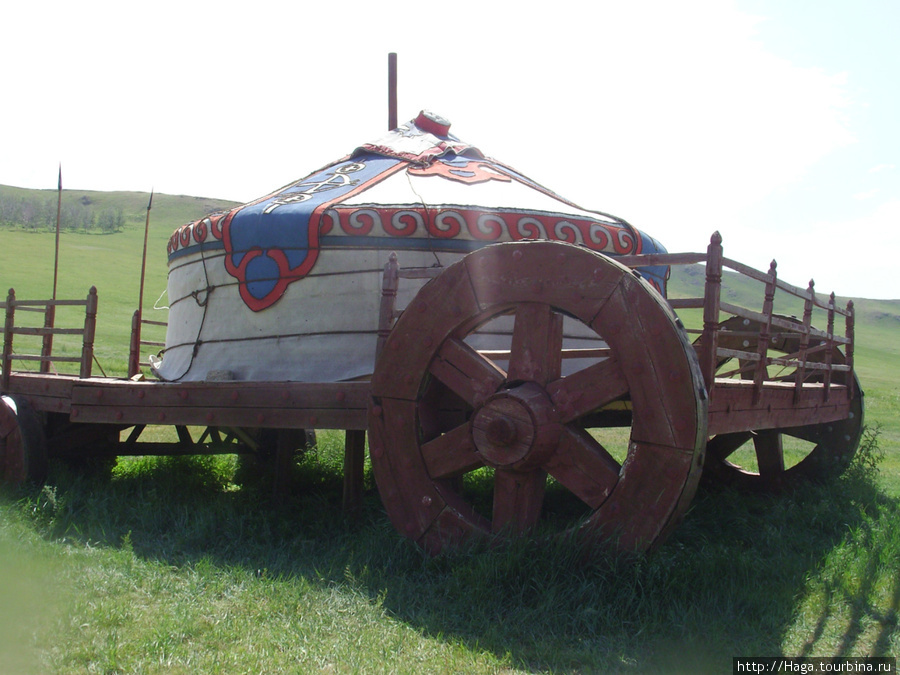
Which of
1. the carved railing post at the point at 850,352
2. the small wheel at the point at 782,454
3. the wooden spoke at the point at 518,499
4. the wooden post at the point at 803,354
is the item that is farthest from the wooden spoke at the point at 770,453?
the wooden spoke at the point at 518,499

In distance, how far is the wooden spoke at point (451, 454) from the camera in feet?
11.8

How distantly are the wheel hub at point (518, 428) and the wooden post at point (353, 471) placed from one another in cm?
157

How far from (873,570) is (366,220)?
3.37 meters

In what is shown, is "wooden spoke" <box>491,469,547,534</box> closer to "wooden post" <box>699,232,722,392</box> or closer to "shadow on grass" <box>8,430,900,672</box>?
"shadow on grass" <box>8,430,900,672</box>

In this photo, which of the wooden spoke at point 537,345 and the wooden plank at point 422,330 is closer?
the wooden spoke at point 537,345

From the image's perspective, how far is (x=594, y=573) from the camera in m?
3.16

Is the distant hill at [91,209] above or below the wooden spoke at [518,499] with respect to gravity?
above

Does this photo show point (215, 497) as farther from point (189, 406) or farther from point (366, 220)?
point (366, 220)

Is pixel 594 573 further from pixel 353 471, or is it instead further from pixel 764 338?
pixel 353 471

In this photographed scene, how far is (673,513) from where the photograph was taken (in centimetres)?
308

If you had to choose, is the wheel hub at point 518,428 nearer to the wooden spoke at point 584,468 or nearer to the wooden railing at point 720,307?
the wooden spoke at point 584,468

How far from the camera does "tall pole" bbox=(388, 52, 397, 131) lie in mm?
7973

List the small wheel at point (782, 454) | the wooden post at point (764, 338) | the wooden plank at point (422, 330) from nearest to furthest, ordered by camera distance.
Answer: the wooden plank at point (422, 330)
the wooden post at point (764, 338)
the small wheel at point (782, 454)

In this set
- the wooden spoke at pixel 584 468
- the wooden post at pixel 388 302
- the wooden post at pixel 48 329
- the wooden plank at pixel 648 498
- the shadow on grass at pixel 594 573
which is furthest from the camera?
the wooden post at pixel 48 329
